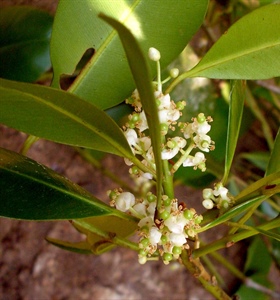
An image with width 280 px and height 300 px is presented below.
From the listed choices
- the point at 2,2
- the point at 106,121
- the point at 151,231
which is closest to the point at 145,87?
the point at 106,121

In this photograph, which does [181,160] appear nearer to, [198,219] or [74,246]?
[198,219]

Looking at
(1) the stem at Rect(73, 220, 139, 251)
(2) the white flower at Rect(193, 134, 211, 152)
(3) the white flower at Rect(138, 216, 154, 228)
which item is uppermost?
(2) the white flower at Rect(193, 134, 211, 152)

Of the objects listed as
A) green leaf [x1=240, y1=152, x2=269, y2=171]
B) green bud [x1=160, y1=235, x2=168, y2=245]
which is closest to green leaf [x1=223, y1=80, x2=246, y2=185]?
green bud [x1=160, y1=235, x2=168, y2=245]

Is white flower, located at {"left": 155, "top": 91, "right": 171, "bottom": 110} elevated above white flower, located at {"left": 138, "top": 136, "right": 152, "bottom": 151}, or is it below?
above

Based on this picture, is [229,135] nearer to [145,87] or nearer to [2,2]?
[145,87]

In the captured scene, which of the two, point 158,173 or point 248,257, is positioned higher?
point 158,173

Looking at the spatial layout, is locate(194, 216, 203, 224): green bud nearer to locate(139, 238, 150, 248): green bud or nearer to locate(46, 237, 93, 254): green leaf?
locate(139, 238, 150, 248): green bud

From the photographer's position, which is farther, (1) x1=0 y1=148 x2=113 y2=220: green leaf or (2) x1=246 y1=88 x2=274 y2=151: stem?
(2) x1=246 y1=88 x2=274 y2=151: stem
